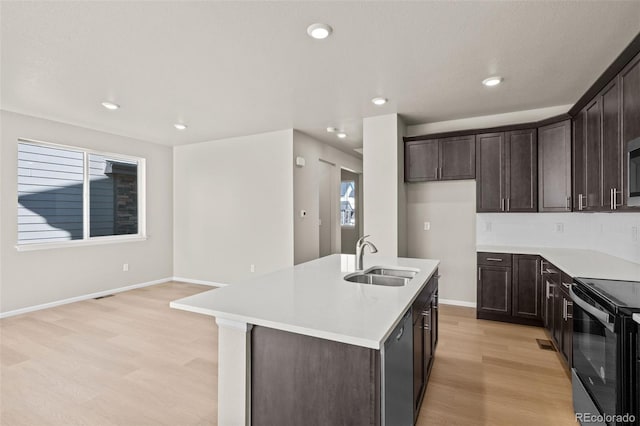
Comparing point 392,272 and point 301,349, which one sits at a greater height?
point 392,272

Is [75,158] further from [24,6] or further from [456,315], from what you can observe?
[456,315]

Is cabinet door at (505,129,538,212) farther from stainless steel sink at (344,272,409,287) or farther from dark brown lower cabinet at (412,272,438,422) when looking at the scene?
stainless steel sink at (344,272,409,287)

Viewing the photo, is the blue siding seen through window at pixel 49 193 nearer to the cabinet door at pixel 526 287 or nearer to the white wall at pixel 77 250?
the white wall at pixel 77 250

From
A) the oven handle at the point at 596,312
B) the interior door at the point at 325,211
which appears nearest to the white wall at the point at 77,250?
the interior door at the point at 325,211

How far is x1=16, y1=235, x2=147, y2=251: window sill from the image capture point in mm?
4281

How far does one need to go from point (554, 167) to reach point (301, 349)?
3718 millimetres

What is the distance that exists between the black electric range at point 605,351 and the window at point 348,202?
6056mm

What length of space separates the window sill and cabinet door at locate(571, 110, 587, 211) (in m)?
6.29

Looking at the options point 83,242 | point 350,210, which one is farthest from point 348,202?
point 83,242

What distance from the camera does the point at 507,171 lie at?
3.94m

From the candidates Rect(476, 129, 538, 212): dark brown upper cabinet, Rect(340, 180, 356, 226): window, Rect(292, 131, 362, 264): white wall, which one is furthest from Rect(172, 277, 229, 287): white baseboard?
Rect(476, 129, 538, 212): dark brown upper cabinet

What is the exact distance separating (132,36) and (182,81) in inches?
32.7

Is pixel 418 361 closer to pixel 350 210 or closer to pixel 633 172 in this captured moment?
pixel 633 172

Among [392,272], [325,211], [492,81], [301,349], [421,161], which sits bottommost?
[301,349]
